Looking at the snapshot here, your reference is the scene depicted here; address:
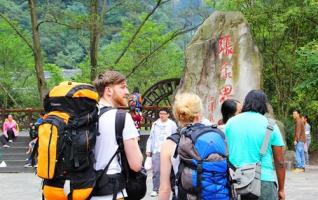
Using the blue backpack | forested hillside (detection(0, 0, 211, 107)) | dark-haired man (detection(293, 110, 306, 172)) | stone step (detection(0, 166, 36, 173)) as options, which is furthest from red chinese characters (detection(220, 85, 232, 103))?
the blue backpack

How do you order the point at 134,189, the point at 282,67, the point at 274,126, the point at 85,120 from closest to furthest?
1. the point at 85,120
2. the point at 134,189
3. the point at 274,126
4. the point at 282,67

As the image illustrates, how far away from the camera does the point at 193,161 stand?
14.0 ft

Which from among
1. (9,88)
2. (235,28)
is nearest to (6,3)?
(9,88)

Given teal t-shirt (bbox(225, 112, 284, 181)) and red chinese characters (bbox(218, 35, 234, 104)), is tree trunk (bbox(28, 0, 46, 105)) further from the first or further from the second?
teal t-shirt (bbox(225, 112, 284, 181))

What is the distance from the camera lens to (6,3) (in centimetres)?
4281

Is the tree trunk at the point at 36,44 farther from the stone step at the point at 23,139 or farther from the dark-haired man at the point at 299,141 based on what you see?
the dark-haired man at the point at 299,141

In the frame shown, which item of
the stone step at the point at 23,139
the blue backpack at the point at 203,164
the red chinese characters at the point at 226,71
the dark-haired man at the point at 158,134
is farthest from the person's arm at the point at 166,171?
the stone step at the point at 23,139

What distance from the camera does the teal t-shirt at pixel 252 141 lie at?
16.5 feet

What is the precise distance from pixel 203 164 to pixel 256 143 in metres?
0.90

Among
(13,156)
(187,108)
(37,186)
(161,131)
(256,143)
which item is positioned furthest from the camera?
(13,156)

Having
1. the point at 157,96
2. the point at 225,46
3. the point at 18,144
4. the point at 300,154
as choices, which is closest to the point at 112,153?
the point at 225,46

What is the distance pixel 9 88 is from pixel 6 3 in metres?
10.6

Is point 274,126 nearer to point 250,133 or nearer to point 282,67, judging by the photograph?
point 250,133

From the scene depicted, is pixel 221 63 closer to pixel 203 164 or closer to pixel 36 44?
pixel 36 44
